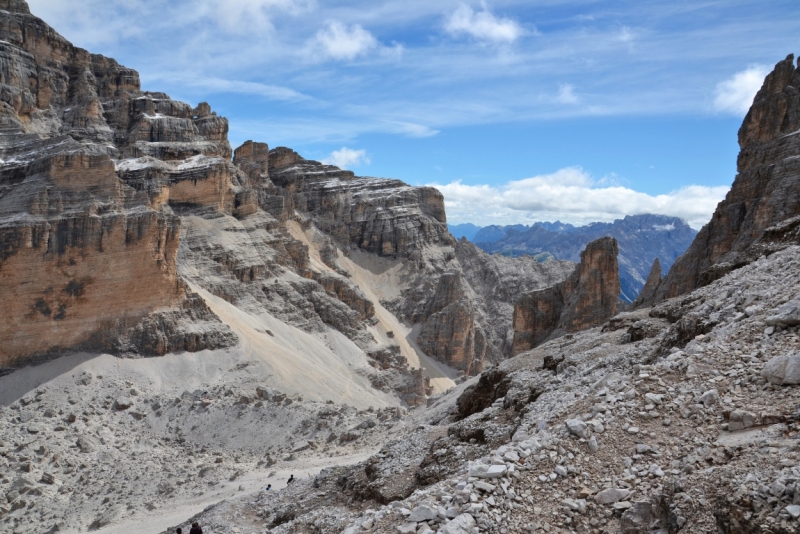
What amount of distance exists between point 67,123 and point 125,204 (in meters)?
34.7

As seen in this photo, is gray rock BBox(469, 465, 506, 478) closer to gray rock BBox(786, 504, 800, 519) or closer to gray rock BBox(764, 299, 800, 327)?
gray rock BBox(786, 504, 800, 519)

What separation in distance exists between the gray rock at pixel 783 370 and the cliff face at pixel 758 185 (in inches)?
1234

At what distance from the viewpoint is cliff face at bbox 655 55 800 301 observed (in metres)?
40.7

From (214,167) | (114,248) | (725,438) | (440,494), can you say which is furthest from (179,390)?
(725,438)

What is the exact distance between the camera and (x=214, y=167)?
77.9 metres

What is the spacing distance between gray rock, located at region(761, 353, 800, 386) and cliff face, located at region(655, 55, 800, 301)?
103 ft

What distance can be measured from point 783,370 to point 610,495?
150 inches

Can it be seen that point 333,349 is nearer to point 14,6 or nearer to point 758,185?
point 758,185

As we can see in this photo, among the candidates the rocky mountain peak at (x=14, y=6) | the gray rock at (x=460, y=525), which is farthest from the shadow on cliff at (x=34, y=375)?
the rocky mountain peak at (x=14, y=6)

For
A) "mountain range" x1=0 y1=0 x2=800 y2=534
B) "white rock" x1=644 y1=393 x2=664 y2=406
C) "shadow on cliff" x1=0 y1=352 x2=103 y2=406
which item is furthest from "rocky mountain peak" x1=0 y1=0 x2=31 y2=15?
"white rock" x1=644 y1=393 x2=664 y2=406

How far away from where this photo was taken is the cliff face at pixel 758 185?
133 ft

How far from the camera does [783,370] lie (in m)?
10.8

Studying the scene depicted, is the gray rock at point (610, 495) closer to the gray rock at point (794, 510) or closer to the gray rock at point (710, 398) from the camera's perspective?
the gray rock at point (710, 398)

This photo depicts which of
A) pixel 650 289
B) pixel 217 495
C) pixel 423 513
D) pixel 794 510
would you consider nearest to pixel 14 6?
pixel 217 495
